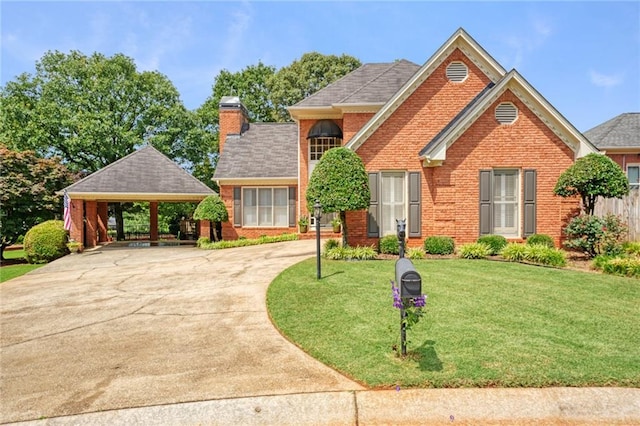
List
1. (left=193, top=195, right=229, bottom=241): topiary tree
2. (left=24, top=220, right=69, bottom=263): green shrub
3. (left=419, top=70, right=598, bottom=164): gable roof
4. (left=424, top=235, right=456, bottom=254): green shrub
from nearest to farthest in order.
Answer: (left=419, top=70, right=598, bottom=164): gable roof → (left=424, top=235, right=456, bottom=254): green shrub → (left=24, top=220, right=69, bottom=263): green shrub → (left=193, top=195, right=229, bottom=241): topiary tree

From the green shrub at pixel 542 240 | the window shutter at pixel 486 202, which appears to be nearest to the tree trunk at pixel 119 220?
the window shutter at pixel 486 202

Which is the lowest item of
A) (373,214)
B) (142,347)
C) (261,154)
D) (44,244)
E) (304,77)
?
(142,347)

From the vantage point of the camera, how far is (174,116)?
2967 centimetres

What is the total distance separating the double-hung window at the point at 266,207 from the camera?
19234 mm

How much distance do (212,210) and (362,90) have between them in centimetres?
943

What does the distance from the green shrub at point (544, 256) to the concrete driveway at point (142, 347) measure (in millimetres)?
7444

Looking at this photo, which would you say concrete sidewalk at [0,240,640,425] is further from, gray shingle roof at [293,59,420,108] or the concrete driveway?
gray shingle roof at [293,59,420,108]

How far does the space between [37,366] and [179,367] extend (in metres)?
1.95

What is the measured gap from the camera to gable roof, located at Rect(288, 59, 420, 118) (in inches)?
642

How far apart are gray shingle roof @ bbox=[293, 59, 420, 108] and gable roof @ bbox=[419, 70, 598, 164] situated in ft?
18.1

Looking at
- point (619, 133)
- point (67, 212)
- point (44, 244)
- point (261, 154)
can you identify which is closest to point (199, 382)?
point (44, 244)

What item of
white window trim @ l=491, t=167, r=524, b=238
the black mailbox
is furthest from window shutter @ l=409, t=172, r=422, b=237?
the black mailbox

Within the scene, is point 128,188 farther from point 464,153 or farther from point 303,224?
point 464,153

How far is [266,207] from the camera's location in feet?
63.3
